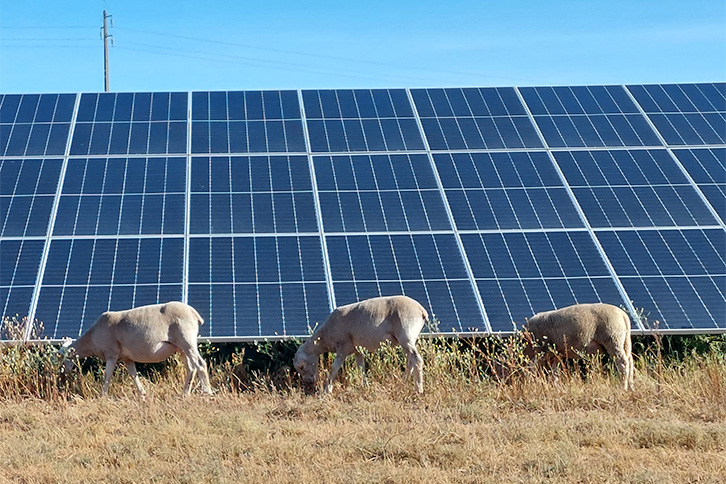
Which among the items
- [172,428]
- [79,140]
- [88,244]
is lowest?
[172,428]

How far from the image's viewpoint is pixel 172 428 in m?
10.1

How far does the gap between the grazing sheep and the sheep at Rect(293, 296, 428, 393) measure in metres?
1.67

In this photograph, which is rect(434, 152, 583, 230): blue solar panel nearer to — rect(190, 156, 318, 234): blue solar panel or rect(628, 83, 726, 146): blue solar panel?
rect(190, 156, 318, 234): blue solar panel

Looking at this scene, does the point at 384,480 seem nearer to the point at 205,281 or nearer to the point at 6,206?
the point at 205,281

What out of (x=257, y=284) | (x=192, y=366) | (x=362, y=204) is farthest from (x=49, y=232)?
(x=362, y=204)

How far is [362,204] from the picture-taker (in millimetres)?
16766

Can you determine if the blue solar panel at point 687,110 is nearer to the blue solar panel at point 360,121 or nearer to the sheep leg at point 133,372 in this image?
the blue solar panel at point 360,121

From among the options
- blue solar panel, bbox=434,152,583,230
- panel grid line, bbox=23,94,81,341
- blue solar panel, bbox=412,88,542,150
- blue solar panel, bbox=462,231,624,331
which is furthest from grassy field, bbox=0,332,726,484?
blue solar panel, bbox=412,88,542,150

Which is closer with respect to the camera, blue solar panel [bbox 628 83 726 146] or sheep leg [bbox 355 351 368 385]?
sheep leg [bbox 355 351 368 385]

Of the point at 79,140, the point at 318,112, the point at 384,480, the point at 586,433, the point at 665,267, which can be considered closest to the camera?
the point at 384,480

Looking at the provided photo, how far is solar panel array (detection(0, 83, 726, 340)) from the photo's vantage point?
47.0 feet

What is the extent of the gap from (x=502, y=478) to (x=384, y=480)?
1.08 m

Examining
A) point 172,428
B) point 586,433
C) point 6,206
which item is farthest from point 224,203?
point 586,433

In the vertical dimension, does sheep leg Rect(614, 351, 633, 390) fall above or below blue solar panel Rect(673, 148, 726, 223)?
below
